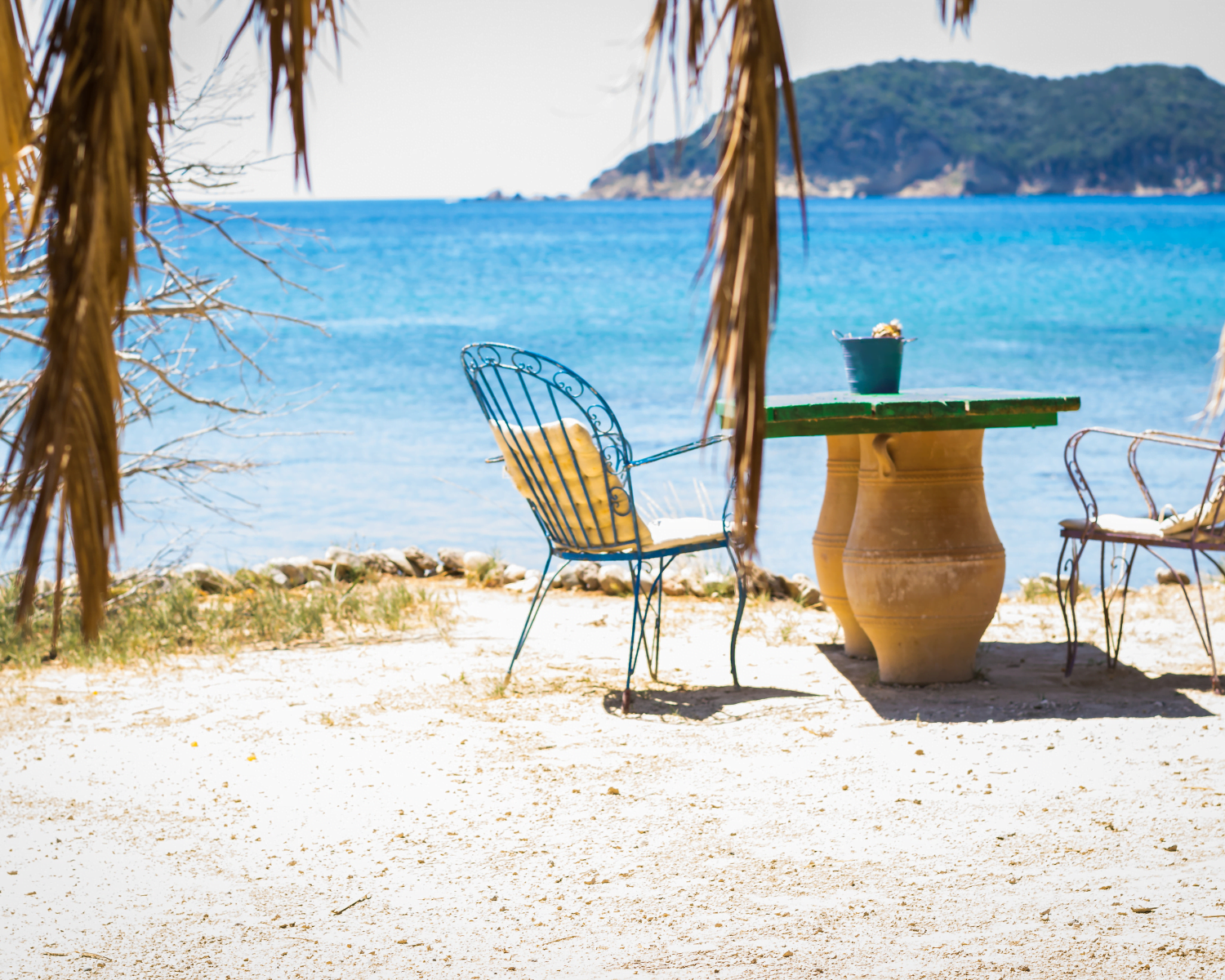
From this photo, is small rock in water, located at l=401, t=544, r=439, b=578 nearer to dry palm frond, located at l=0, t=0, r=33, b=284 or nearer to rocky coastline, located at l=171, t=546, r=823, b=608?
rocky coastline, located at l=171, t=546, r=823, b=608

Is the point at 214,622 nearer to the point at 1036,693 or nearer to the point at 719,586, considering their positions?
the point at 719,586

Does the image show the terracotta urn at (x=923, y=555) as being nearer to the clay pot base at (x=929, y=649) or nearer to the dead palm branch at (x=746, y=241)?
the clay pot base at (x=929, y=649)

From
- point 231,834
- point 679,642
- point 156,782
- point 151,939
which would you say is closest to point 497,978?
point 151,939

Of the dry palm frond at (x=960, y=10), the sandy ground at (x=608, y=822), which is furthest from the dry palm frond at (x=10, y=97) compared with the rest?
the sandy ground at (x=608, y=822)

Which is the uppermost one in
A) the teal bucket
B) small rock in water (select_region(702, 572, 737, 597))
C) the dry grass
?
the teal bucket

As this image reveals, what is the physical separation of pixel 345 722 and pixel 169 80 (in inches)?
116

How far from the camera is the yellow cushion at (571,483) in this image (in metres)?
3.85

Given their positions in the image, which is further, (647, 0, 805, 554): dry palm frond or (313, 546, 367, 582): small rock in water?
(313, 546, 367, 582): small rock in water

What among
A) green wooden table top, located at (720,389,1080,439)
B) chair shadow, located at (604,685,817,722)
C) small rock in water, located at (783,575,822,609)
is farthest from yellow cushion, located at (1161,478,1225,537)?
small rock in water, located at (783,575,822,609)

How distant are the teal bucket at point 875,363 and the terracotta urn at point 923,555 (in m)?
0.46

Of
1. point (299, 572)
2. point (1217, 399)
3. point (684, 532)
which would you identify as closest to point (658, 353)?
point (299, 572)

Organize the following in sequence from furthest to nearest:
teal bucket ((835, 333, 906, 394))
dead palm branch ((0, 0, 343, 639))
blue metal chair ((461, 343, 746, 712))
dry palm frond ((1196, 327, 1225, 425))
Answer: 1. teal bucket ((835, 333, 906, 394))
2. blue metal chair ((461, 343, 746, 712))
3. dry palm frond ((1196, 327, 1225, 425))
4. dead palm branch ((0, 0, 343, 639))

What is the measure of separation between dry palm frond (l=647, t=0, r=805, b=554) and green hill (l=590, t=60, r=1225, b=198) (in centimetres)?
1648

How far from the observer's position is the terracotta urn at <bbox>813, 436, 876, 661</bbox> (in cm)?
441
